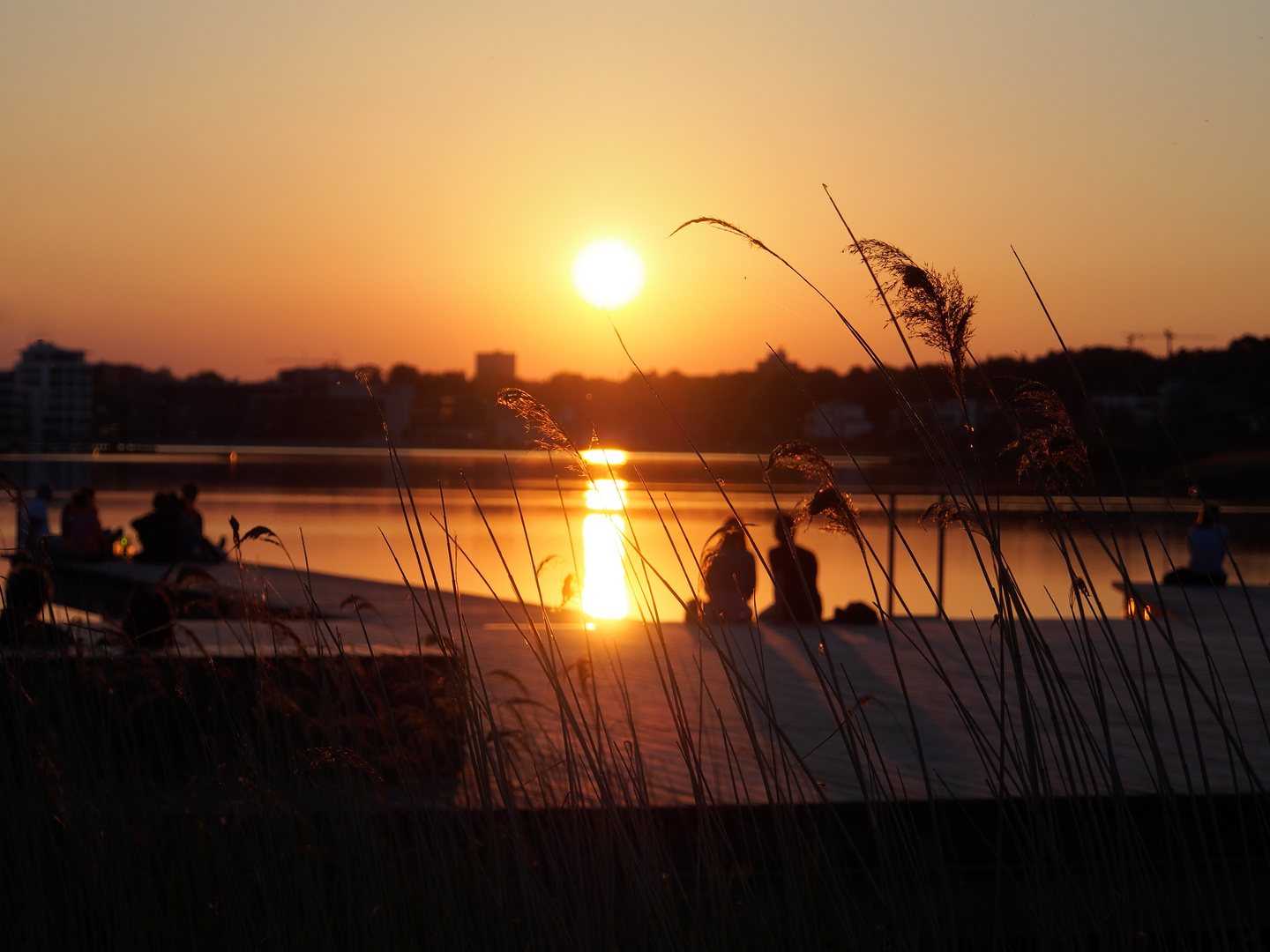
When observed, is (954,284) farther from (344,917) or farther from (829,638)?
(829,638)

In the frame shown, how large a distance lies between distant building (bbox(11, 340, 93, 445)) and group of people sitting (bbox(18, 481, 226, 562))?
98.1m

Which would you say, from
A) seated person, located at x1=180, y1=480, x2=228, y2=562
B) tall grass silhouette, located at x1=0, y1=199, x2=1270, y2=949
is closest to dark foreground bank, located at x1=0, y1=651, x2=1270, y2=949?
tall grass silhouette, located at x1=0, y1=199, x2=1270, y2=949

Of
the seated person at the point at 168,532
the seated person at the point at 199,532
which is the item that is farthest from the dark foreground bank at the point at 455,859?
the seated person at the point at 199,532

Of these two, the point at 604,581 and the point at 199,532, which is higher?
the point at 199,532

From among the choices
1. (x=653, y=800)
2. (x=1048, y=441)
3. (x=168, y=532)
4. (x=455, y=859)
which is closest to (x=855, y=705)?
(x=1048, y=441)

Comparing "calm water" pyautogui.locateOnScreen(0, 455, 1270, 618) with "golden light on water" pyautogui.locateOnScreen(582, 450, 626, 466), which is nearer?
"golden light on water" pyautogui.locateOnScreen(582, 450, 626, 466)

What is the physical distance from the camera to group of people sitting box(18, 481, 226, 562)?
10109 mm

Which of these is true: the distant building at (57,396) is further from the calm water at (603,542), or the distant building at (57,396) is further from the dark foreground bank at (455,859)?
the dark foreground bank at (455,859)

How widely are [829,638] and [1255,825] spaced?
10.5ft

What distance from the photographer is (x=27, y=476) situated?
118 ft

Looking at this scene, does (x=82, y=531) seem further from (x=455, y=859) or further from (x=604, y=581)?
(x=455, y=859)

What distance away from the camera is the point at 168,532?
1039cm

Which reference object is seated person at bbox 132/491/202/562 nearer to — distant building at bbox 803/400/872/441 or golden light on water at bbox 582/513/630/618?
golden light on water at bbox 582/513/630/618

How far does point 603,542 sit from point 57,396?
103525 millimetres
